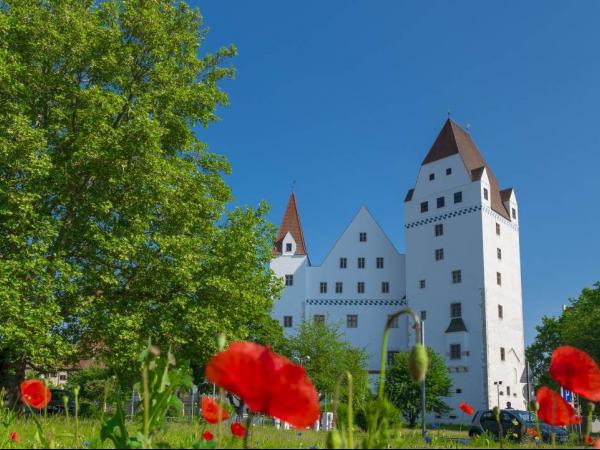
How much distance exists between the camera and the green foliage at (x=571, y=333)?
36.0 meters

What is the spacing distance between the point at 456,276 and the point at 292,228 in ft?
55.7

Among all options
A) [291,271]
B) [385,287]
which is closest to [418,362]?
[385,287]

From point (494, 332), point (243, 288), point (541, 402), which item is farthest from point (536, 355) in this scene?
point (541, 402)

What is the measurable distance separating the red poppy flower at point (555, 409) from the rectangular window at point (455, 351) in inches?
1975

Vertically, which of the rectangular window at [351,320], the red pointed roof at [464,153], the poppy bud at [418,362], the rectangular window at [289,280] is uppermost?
the red pointed roof at [464,153]

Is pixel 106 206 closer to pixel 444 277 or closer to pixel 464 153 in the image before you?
pixel 444 277

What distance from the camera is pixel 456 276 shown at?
5281 centimetres

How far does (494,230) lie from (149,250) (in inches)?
1526

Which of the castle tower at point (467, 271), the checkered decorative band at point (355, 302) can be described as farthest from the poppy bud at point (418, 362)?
the checkered decorative band at point (355, 302)

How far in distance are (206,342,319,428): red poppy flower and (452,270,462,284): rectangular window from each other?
52.4 m

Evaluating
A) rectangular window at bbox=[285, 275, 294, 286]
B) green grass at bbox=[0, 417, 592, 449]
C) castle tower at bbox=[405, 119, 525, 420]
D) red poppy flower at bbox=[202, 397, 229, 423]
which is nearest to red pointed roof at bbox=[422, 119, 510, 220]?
castle tower at bbox=[405, 119, 525, 420]

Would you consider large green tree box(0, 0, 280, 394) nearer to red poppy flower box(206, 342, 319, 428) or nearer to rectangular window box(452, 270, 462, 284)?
red poppy flower box(206, 342, 319, 428)

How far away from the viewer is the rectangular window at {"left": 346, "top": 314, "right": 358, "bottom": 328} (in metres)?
56.8

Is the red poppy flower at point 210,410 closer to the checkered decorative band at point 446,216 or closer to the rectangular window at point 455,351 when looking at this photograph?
the rectangular window at point 455,351
